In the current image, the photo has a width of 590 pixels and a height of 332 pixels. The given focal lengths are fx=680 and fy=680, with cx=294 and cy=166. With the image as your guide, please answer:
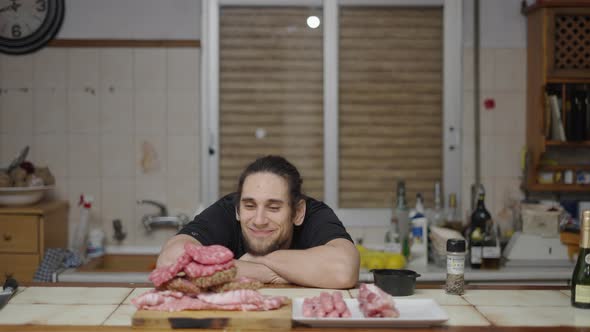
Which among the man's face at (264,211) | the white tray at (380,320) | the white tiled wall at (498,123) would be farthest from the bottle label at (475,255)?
the white tray at (380,320)

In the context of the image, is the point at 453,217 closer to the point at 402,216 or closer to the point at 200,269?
the point at 402,216

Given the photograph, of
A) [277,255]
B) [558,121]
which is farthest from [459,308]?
[558,121]

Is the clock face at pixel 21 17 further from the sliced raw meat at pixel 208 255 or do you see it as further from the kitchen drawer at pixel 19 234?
the sliced raw meat at pixel 208 255

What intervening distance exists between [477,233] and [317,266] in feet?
5.16

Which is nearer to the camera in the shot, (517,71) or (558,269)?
(558,269)

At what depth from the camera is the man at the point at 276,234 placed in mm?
1965

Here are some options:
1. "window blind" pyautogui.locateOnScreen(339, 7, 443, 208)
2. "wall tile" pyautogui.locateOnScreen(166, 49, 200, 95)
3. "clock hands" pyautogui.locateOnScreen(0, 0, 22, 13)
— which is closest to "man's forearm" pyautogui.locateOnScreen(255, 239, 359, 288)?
"window blind" pyautogui.locateOnScreen(339, 7, 443, 208)

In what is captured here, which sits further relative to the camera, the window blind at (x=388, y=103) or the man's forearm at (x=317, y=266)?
the window blind at (x=388, y=103)

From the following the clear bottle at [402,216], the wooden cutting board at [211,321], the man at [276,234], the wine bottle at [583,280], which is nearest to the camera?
the wooden cutting board at [211,321]

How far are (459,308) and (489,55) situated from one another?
245 cm

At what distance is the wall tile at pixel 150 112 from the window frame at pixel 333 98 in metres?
0.23

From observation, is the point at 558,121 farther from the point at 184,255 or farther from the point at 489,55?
the point at 184,255

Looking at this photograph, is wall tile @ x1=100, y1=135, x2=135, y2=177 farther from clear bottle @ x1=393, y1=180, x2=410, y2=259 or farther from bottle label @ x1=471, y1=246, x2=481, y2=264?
bottle label @ x1=471, y1=246, x2=481, y2=264

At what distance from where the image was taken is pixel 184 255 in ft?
5.41
